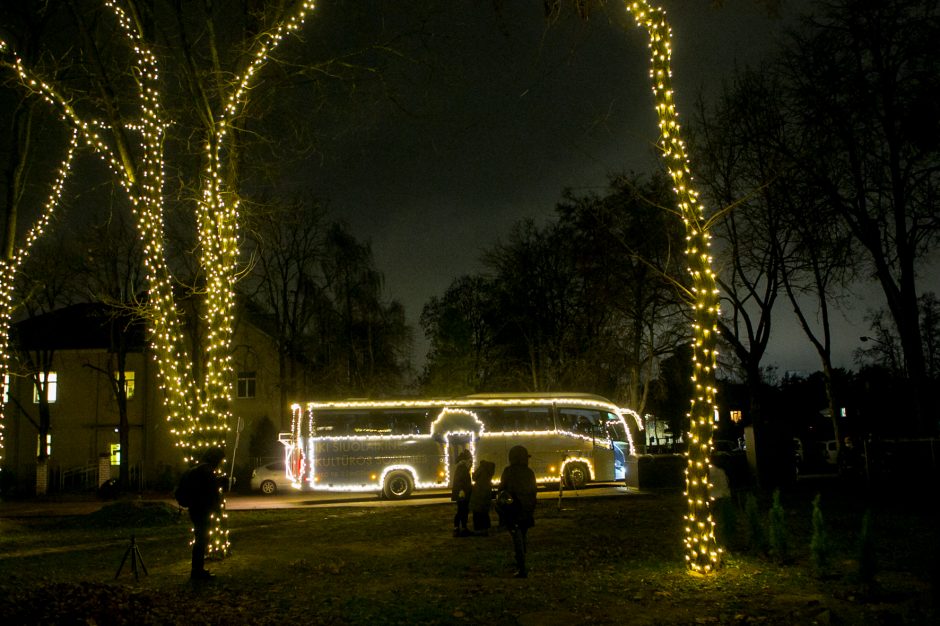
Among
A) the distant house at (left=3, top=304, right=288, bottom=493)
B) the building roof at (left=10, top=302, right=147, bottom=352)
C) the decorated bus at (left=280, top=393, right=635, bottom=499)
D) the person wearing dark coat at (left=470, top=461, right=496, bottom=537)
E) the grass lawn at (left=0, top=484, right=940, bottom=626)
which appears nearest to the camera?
the grass lawn at (left=0, top=484, right=940, bottom=626)

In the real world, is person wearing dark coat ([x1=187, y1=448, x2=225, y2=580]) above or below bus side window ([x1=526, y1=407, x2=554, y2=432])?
below

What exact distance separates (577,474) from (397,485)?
20.1 ft

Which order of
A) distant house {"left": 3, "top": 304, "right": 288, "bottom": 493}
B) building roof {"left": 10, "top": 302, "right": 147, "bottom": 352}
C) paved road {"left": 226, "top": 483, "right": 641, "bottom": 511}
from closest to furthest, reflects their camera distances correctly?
1. paved road {"left": 226, "top": 483, "right": 641, "bottom": 511}
2. building roof {"left": 10, "top": 302, "right": 147, "bottom": 352}
3. distant house {"left": 3, "top": 304, "right": 288, "bottom": 493}

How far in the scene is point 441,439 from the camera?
28.3m

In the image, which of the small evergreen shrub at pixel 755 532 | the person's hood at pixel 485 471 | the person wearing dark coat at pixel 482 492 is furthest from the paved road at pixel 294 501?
the small evergreen shrub at pixel 755 532

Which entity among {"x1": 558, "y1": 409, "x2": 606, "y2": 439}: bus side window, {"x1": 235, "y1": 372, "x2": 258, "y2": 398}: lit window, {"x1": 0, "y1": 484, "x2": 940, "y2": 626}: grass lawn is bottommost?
{"x1": 0, "y1": 484, "x2": 940, "y2": 626}: grass lawn

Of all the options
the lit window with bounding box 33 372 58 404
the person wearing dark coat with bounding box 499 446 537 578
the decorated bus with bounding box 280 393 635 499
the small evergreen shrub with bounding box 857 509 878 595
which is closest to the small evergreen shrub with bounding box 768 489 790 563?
the small evergreen shrub with bounding box 857 509 878 595

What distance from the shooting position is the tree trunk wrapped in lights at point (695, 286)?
10531mm

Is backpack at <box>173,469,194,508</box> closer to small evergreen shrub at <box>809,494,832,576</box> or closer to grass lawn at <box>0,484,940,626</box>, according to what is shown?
grass lawn at <box>0,484,940,626</box>

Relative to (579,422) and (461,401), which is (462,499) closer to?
(461,401)

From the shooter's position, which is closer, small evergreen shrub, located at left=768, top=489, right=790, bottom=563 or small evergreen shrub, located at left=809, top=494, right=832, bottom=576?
small evergreen shrub, located at left=809, top=494, right=832, bottom=576

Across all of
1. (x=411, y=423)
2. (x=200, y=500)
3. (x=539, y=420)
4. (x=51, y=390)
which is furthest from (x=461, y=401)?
(x=51, y=390)

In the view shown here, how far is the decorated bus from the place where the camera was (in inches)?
1083

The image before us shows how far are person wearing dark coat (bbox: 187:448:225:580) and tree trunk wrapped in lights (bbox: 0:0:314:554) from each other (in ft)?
4.01
